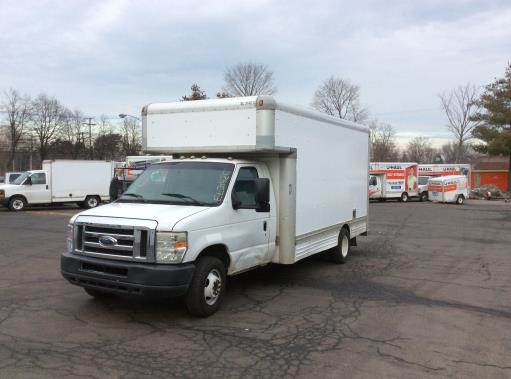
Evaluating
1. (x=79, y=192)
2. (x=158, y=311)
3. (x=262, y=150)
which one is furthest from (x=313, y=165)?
(x=79, y=192)

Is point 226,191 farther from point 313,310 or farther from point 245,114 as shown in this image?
point 313,310

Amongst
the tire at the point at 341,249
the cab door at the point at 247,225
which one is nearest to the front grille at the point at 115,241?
the cab door at the point at 247,225

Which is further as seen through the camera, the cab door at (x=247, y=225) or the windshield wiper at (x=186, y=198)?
the cab door at (x=247, y=225)

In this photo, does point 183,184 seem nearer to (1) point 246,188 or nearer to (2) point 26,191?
(1) point 246,188

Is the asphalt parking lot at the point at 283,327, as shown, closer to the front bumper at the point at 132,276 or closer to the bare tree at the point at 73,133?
the front bumper at the point at 132,276

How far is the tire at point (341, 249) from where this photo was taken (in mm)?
9875

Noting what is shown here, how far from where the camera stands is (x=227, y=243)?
632 centimetres

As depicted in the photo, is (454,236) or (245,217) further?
(454,236)

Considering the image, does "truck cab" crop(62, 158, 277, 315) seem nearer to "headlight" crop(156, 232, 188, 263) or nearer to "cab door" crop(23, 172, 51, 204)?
"headlight" crop(156, 232, 188, 263)

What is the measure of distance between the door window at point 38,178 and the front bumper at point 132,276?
20001 millimetres

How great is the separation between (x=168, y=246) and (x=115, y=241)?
0.67m

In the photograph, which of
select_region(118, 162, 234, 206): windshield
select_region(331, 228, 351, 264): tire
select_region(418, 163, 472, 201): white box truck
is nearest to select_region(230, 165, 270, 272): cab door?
select_region(118, 162, 234, 206): windshield

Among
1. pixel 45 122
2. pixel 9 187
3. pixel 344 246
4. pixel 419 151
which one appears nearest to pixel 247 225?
pixel 344 246

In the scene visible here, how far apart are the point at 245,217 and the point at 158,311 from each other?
1.68 meters
